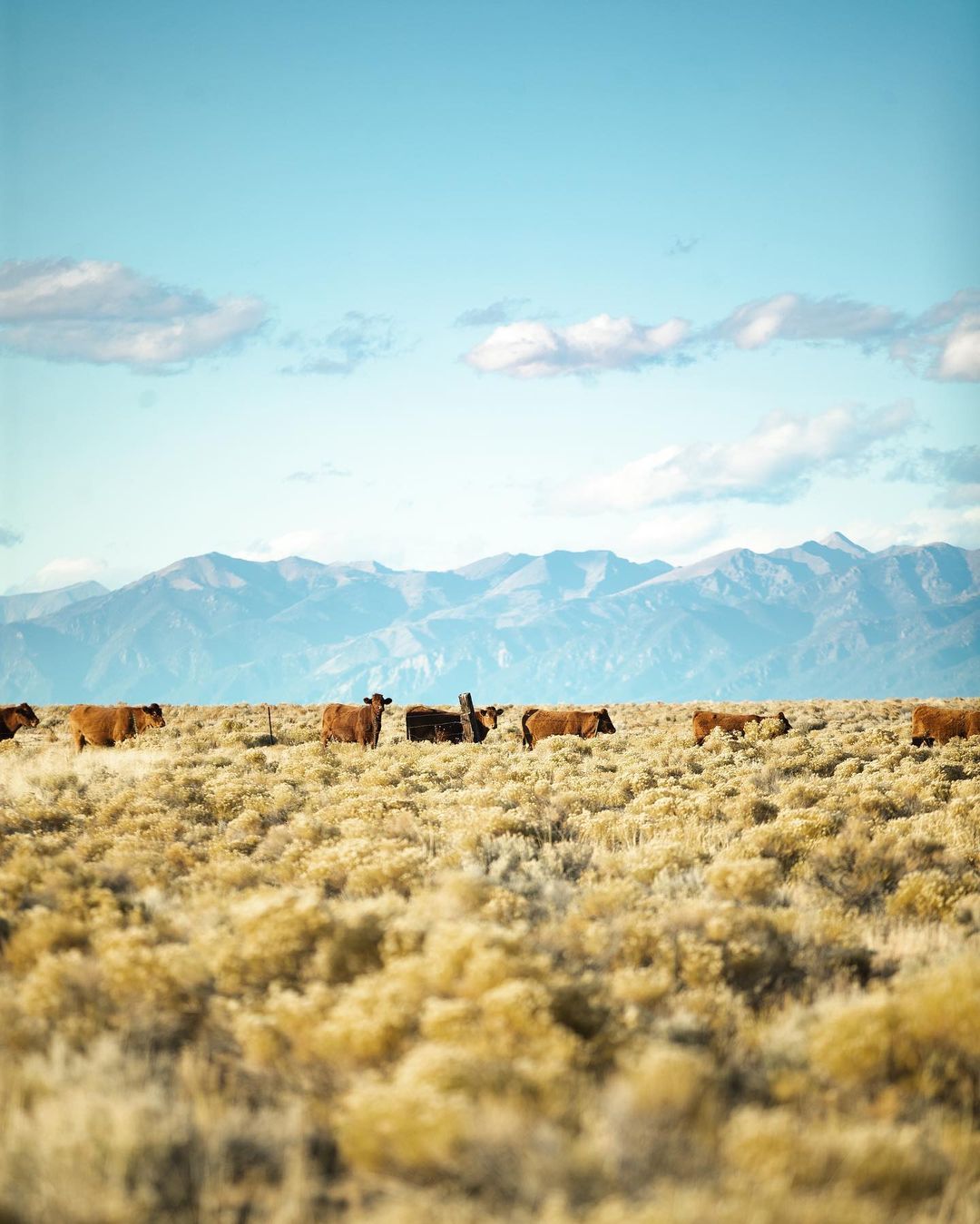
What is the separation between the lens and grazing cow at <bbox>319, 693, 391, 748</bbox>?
855 inches

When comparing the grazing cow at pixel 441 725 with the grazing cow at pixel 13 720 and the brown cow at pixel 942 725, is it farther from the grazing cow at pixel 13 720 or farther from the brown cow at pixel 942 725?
the brown cow at pixel 942 725

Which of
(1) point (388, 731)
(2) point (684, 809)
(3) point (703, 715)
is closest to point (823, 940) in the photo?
(2) point (684, 809)

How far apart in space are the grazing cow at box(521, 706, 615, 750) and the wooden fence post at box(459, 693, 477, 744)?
4.37 feet

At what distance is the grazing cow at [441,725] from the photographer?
22.9 metres

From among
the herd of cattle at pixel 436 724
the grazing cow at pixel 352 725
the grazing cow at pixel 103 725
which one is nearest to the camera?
the herd of cattle at pixel 436 724

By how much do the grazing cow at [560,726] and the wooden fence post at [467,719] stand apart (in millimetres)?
1330

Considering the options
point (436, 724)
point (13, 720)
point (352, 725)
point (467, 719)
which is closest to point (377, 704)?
point (352, 725)

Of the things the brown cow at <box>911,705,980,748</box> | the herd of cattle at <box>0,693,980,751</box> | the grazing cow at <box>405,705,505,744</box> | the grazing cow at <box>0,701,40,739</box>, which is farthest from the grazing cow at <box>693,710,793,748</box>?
the grazing cow at <box>0,701,40,739</box>

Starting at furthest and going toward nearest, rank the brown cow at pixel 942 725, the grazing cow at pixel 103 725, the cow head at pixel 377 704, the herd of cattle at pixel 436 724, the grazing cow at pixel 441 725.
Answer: the grazing cow at pixel 441 725 → the cow head at pixel 377 704 → the grazing cow at pixel 103 725 → the herd of cattle at pixel 436 724 → the brown cow at pixel 942 725

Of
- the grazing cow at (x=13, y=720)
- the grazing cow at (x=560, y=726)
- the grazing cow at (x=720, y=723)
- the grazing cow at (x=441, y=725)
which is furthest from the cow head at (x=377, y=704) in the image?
the grazing cow at (x=13, y=720)

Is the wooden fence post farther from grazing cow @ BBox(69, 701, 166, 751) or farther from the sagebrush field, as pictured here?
the sagebrush field

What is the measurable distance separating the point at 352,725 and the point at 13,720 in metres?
9.45

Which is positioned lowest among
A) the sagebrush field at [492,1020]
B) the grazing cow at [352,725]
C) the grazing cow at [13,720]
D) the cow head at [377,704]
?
the sagebrush field at [492,1020]

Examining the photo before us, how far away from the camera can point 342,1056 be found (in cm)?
468
